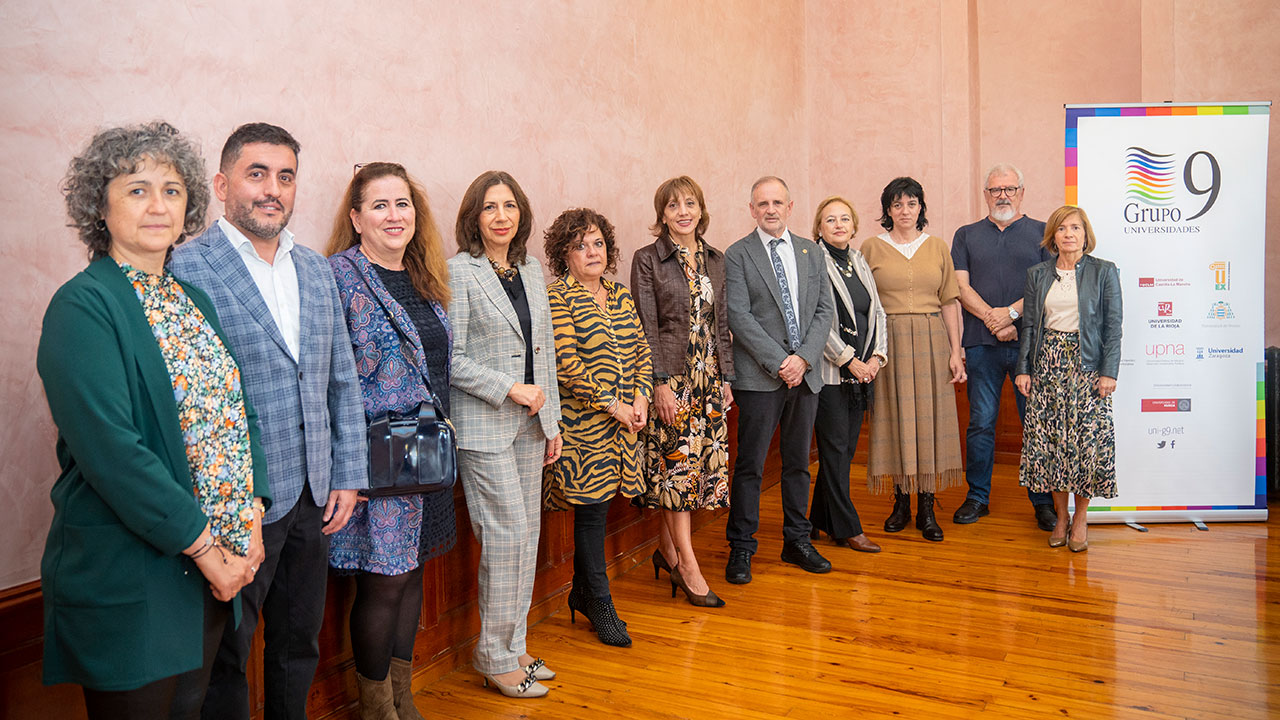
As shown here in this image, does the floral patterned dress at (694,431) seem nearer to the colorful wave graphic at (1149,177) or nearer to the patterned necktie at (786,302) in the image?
the patterned necktie at (786,302)

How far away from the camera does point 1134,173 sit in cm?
439

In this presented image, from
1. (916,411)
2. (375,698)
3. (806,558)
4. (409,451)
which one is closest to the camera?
(409,451)

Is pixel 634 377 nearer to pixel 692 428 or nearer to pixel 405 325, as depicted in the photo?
pixel 692 428

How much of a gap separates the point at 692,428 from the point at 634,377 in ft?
1.38

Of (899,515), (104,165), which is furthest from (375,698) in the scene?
(899,515)

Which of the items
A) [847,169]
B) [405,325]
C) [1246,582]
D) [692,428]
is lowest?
[1246,582]

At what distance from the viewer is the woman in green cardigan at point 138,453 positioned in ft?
4.77

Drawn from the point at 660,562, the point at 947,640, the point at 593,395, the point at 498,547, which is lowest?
the point at 947,640

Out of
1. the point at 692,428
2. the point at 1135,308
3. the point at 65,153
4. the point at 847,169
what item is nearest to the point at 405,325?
the point at 65,153

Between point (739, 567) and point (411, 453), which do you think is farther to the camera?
point (739, 567)

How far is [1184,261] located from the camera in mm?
4379

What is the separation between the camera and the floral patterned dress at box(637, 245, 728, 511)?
346 cm

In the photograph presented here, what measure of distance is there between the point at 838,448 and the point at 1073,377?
1.10m

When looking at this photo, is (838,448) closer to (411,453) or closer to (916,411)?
(916,411)
